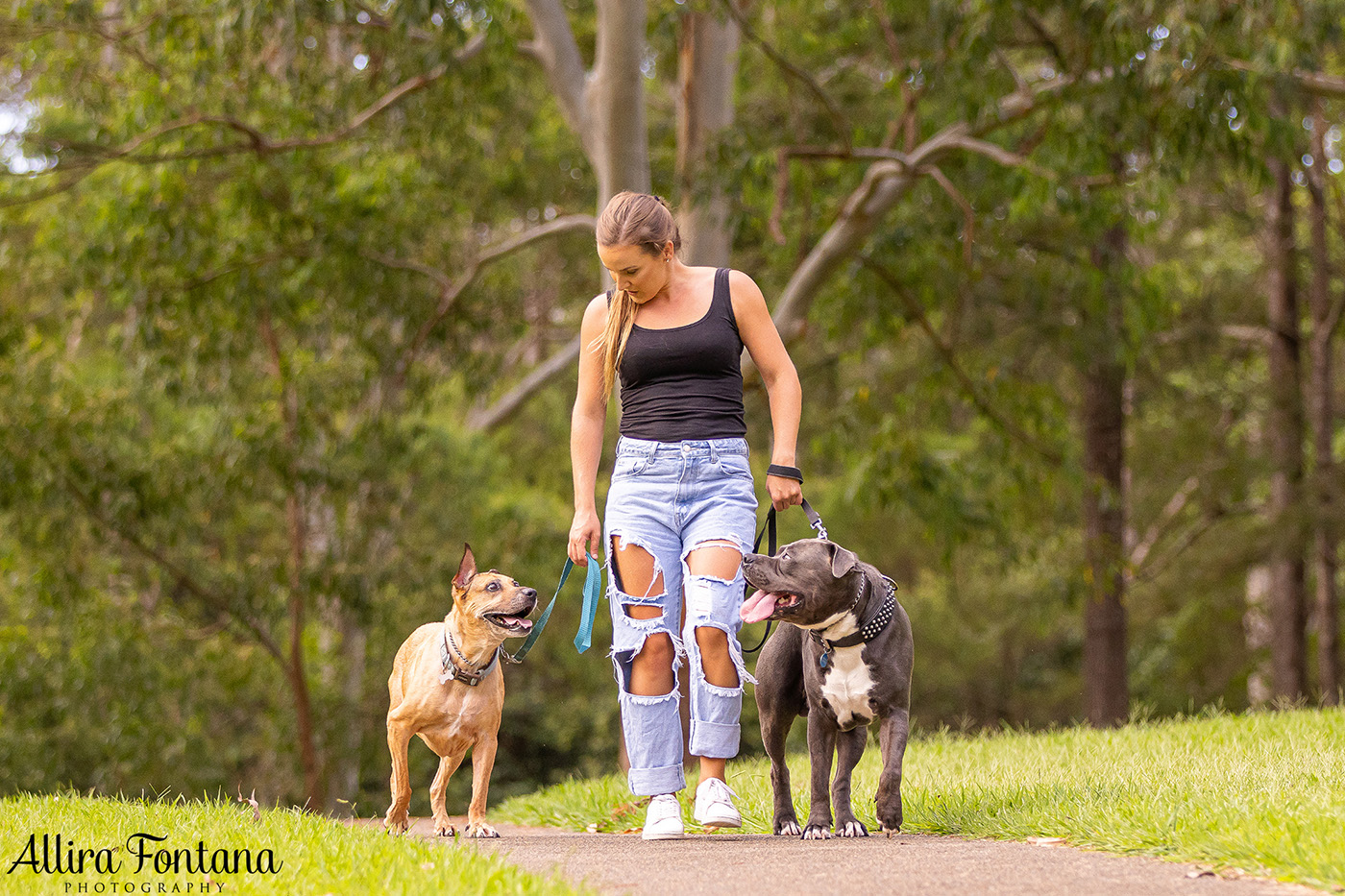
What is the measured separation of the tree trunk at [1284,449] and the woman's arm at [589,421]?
10.0m

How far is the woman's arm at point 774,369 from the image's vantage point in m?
4.59

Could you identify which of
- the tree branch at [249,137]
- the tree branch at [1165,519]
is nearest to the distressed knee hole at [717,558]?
the tree branch at [249,137]

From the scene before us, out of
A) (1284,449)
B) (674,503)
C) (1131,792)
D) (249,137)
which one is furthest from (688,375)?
(1284,449)

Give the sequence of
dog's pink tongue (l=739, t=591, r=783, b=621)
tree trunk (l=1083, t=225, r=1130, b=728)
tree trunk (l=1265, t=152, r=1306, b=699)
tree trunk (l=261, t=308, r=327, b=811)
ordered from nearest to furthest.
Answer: dog's pink tongue (l=739, t=591, r=783, b=621)
tree trunk (l=1083, t=225, r=1130, b=728)
tree trunk (l=261, t=308, r=327, b=811)
tree trunk (l=1265, t=152, r=1306, b=699)

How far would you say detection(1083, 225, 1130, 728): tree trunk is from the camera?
471 inches

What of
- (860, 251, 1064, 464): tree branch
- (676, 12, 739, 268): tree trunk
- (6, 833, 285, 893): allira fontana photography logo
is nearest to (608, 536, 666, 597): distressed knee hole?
(6, 833, 285, 893): allira fontana photography logo

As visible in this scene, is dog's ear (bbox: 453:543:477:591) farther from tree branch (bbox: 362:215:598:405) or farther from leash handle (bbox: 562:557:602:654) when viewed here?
tree branch (bbox: 362:215:598:405)

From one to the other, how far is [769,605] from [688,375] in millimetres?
879

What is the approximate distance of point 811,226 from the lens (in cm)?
1196

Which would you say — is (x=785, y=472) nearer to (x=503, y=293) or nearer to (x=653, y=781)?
(x=653, y=781)

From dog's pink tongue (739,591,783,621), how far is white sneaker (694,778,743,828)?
65cm

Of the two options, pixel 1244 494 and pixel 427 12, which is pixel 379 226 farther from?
pixel 1244 494

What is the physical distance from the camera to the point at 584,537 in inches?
182

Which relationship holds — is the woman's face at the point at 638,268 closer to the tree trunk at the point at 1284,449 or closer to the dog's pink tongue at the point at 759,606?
the dog's pink tongue at the point at 759,606
